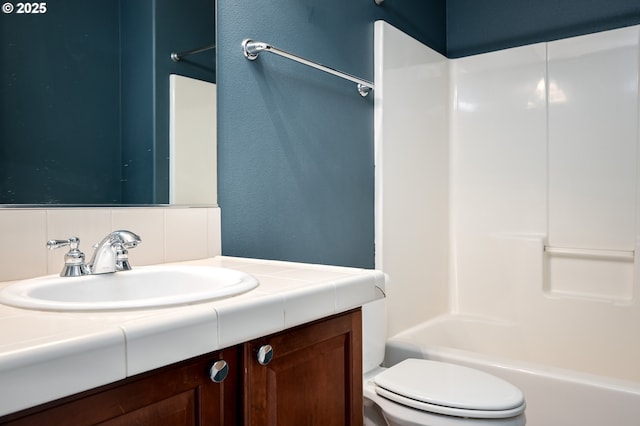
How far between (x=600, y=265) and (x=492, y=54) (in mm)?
1263

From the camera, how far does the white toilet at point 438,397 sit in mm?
1396

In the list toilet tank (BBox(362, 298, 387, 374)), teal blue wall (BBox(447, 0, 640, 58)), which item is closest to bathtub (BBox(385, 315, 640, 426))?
toilet tank (BBox(362, 298, 387, 374))

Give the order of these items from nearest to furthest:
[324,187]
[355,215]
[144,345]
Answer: [144,345] → [324,187] → [355,215]

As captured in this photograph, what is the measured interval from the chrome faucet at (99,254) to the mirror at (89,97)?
0.46ft

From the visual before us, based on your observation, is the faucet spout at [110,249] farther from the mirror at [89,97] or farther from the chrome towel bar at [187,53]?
the chrome towel bar at [187,53]

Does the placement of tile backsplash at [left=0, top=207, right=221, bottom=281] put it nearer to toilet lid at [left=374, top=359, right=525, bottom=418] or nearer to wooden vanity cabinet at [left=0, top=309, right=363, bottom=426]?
wooden vanity cabinet at [left=0, top=309, right=363, bottom=426]

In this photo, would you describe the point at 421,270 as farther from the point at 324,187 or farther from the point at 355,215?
the point at 324,187

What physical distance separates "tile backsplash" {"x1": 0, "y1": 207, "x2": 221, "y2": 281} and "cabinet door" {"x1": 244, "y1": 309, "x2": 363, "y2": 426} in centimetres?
57

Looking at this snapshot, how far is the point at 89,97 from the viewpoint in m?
1.22

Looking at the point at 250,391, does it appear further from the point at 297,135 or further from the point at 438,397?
the point at 297,135

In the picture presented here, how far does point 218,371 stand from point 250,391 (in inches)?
3.7

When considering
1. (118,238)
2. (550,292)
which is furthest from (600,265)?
(118,238)

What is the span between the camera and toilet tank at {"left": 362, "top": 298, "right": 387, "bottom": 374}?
5.97 feet

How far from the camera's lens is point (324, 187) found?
6.41ft
